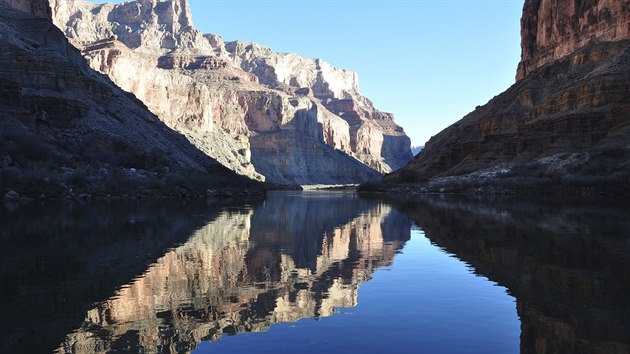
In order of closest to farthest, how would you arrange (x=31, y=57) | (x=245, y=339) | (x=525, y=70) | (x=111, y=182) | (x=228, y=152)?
(x=245, y=339), (x=111, y=182), (x=31, y=57), (x=525, y=70), (x=228, y=152)

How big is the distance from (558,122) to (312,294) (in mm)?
94639

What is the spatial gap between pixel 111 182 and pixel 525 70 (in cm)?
12971

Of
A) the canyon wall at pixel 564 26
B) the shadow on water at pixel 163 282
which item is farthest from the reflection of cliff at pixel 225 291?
the canyon wall at pixel 564 26

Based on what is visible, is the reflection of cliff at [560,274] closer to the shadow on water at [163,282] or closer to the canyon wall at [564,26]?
the shadow on water at [163,282]

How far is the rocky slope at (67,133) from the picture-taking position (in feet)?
191

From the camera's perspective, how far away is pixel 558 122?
96562 millimetres

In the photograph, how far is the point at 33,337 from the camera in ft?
30.8

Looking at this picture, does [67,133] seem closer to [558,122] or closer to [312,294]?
[312,294]

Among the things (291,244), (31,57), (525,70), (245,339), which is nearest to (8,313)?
(245,339)

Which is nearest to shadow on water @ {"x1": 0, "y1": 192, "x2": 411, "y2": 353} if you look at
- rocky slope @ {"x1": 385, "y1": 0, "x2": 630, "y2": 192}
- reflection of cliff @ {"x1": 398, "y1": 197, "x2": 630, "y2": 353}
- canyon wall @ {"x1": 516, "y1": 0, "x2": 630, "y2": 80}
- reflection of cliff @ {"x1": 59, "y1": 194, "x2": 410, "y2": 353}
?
reflection of cliff @ {"x1": 59, "y1": 194, "x2": 410, "y2": 353}

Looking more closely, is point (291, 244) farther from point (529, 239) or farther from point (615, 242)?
point (615, 242)

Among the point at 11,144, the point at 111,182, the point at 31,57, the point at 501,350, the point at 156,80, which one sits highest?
the point at 156,80

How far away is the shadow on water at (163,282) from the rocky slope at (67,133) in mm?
33658

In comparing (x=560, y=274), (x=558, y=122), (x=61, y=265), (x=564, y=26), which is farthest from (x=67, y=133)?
(x=564, y=26)
